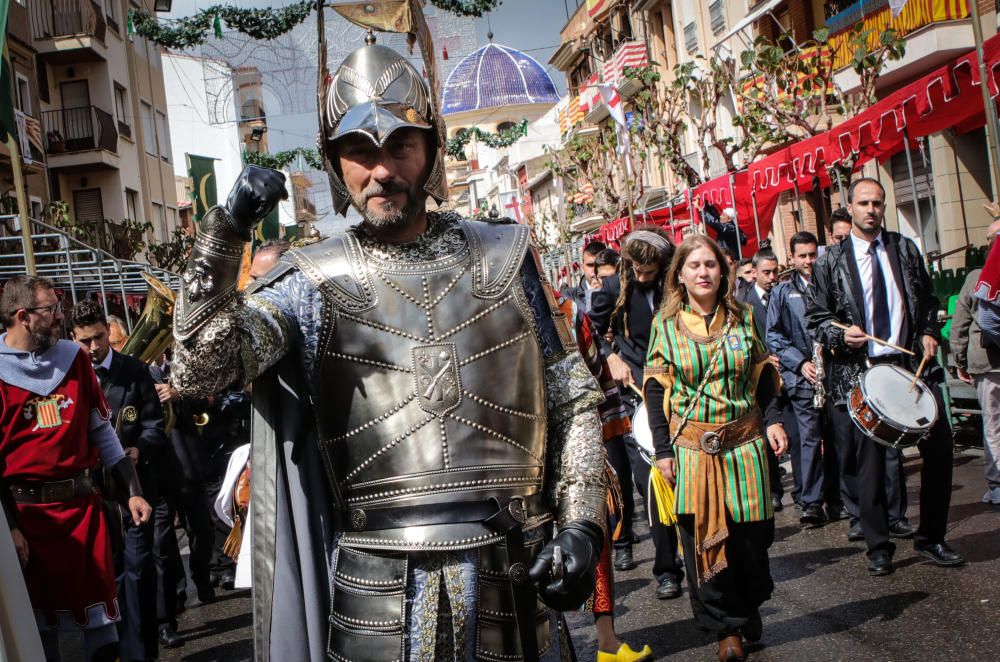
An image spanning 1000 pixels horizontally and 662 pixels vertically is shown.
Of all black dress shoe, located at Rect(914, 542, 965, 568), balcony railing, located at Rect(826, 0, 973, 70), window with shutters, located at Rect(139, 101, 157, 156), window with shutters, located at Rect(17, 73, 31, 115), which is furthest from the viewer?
window with shutters, located at Rect(139, 101, 157, 156)

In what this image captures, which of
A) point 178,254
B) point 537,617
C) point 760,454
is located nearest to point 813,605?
point 760,454

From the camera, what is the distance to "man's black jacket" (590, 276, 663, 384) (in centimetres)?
705

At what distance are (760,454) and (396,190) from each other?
3044 mm

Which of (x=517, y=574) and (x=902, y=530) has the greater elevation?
Answer: (x=517, y=574)

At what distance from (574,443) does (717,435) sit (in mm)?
2613

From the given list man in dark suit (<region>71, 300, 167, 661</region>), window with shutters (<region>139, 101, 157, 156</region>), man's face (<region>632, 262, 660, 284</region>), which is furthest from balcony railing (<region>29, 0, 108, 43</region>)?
man's face (<region>632, 262, 660, 284</region>)

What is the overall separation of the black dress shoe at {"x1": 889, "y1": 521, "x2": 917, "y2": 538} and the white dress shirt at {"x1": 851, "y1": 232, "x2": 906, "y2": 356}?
1439 mm

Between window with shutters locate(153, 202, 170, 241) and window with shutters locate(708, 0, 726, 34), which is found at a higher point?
window with shutters locate(708, 0, 726, 34)

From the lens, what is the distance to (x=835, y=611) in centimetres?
584

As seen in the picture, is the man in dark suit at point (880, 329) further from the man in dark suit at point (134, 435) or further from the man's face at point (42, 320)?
the man's face at point (42, 320)

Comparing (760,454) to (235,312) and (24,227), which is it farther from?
(24,227)

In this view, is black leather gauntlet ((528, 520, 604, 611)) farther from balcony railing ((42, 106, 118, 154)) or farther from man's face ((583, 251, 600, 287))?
balcony railing ((42, 106, 118, 154))

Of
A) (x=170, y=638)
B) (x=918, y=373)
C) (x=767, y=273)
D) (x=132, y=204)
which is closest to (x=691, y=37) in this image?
(x=132, y=204)

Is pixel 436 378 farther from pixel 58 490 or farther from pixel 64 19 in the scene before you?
pixel 64 19
